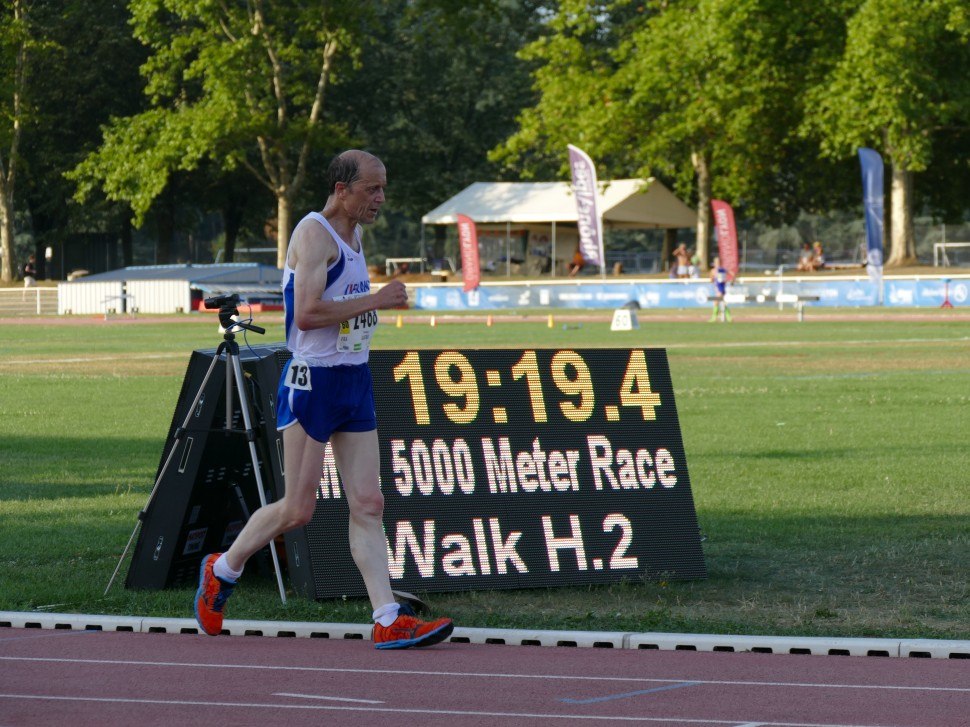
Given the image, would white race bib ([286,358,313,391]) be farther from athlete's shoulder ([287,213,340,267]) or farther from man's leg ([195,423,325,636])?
athlete's shoulder ([287,213,340,267])

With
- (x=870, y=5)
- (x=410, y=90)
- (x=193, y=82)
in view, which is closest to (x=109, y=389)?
(x=870, y=5)

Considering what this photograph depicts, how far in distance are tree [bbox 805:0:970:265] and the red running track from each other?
55357 mm

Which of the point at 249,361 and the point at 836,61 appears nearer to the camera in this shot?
the point at 249,361

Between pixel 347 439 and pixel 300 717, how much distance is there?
1566mm

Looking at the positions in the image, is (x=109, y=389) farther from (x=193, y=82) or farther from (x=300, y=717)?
(x=193, y=82)

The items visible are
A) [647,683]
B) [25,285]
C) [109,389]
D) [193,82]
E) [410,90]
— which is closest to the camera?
[647,683]

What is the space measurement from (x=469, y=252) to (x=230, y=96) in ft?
41.8

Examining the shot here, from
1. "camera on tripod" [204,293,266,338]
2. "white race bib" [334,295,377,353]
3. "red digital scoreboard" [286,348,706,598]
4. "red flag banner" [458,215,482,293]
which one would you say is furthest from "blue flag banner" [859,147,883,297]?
"white race bib" [334,295,377,353]

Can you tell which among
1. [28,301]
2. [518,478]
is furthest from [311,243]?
[28,301]

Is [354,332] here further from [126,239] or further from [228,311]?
[126,239]

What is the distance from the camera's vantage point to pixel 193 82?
80.6 metres

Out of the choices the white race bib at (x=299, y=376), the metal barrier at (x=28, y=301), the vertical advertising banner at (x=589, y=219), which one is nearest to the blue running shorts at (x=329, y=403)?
the white race bib at (x=299, y=376)

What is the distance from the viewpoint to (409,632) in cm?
708

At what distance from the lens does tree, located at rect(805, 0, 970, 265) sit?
60.1 m
